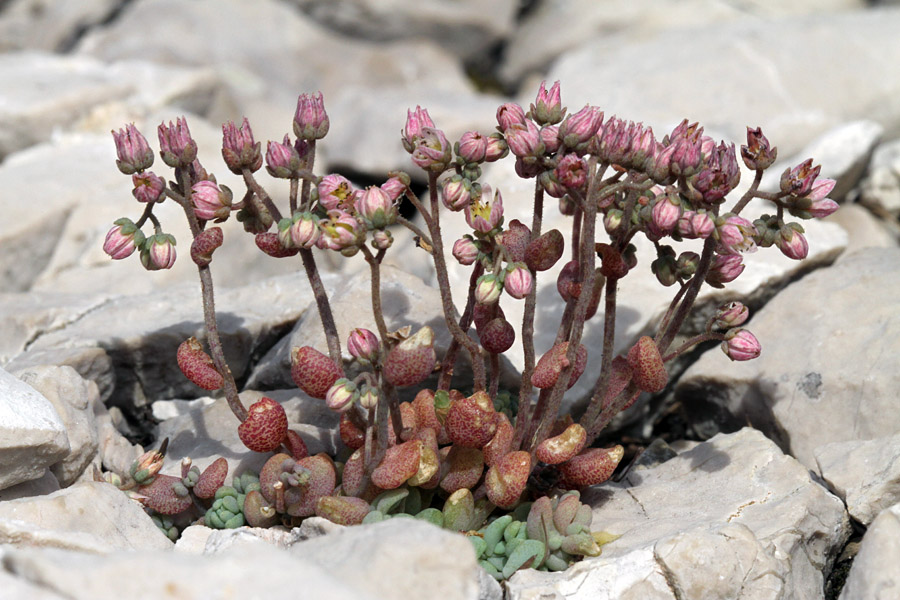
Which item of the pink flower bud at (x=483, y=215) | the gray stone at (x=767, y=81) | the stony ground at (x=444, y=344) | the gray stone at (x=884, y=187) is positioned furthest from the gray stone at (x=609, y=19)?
the pink flower bud at (x=483, y=215)

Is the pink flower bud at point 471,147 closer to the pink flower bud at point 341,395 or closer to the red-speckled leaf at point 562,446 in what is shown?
the pink flower bud at point 341,395

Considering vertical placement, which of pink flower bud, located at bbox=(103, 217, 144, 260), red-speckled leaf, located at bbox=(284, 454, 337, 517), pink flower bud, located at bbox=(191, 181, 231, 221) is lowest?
red-speckled leaf, located at bbox=(284, 454, 337, 517)

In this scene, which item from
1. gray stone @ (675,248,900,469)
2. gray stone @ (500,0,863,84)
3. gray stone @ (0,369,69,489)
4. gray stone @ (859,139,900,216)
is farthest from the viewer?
gray stone @ (500,0,863,84)

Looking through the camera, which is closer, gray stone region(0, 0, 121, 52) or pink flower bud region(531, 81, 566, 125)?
pink flower bud region(531, 81, 566, 125)

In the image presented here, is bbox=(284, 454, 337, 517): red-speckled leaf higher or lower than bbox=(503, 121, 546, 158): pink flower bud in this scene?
lower

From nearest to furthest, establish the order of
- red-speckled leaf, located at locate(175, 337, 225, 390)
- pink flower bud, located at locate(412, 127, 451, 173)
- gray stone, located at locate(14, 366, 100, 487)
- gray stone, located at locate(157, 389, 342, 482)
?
1. pink flower bud, located at locate(412, 127, 451, 173)
2. red-speckled leaf, located at locate(175, 337, 225, 390)
3. gray stone, located at locate(14, 366, 100, 487)
4. gray stone, located at locate(157, 389, 342, 482)

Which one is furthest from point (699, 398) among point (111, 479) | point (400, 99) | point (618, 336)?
point (400, 99)

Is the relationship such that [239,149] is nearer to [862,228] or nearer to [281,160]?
[281,160]

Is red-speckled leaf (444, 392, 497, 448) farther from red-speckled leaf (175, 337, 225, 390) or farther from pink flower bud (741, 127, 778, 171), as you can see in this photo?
pink flower bud (741, 127, 778, 171)

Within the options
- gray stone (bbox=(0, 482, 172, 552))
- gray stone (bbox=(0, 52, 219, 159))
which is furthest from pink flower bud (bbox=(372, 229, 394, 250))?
gray stone (bbox=(0, 52, 219, 159))
